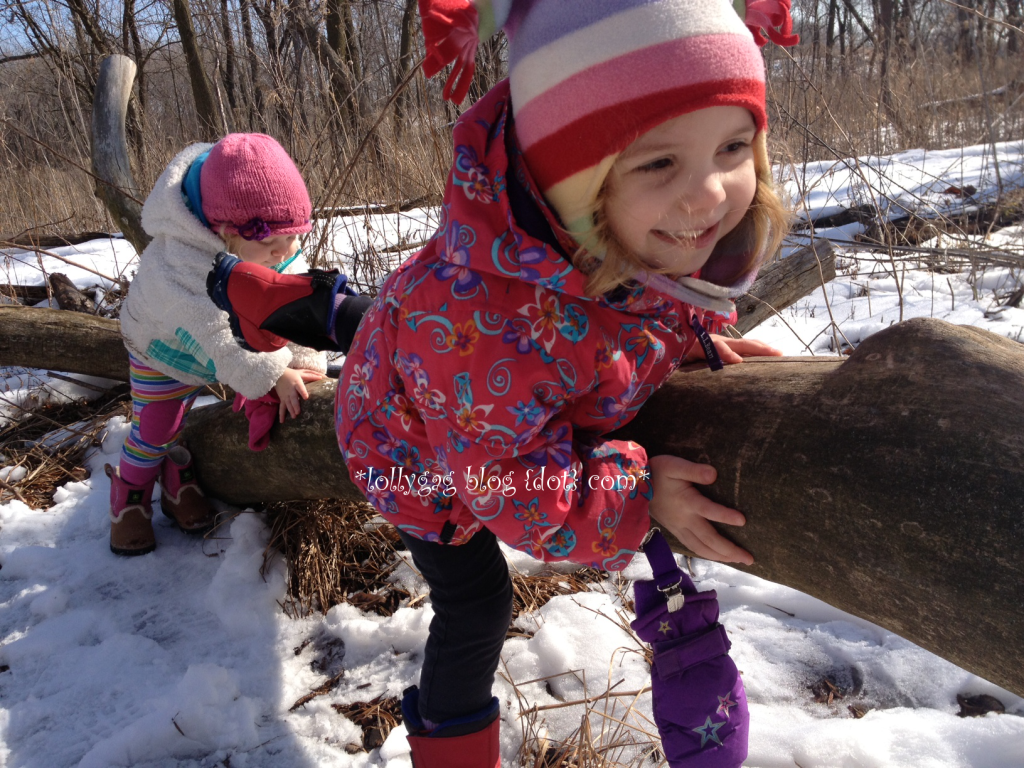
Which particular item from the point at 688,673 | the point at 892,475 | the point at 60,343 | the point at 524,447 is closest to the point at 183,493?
the point at 60,343

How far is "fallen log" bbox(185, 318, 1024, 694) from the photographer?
0.82 m

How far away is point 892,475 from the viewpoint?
892 millimetres

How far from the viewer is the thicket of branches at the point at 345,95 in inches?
131

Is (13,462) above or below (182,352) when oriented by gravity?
below

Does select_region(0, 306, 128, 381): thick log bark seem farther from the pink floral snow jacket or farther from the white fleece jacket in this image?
the pink floral snow jacket

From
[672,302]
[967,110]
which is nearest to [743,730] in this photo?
[672,302]

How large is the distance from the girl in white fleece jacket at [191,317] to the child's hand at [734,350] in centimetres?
108

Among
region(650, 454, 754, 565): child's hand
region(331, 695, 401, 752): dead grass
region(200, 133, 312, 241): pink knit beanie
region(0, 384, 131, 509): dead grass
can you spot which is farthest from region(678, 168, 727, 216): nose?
region(0, 384, 131, 509): dead grass

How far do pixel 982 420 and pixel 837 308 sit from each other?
3.19m

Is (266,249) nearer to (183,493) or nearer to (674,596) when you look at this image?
(183,493)

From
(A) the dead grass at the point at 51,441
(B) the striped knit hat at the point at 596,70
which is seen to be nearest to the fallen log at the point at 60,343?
(A) the dead grass at the point at 51,441

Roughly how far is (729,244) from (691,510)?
0.49 m

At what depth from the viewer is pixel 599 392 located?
1.16 meters

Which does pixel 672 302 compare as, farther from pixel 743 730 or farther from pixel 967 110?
pixel 967 110
